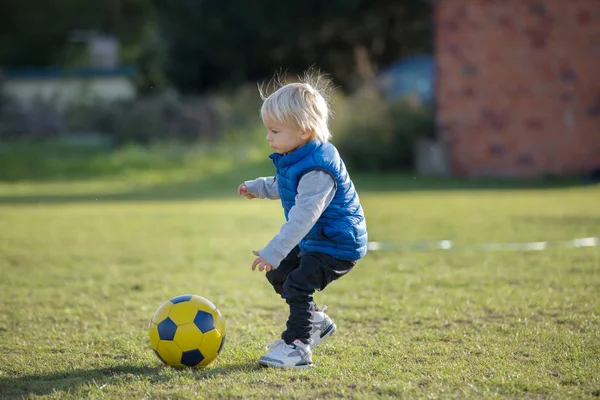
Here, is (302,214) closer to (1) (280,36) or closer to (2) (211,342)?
(2) (211,342)

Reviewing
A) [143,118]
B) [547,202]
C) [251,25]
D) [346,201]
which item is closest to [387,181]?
[547,202]

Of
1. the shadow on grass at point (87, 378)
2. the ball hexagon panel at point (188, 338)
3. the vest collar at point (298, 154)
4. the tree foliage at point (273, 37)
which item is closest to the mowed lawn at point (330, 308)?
the shadow on grass at point (87, 378)

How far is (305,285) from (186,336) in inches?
26.5

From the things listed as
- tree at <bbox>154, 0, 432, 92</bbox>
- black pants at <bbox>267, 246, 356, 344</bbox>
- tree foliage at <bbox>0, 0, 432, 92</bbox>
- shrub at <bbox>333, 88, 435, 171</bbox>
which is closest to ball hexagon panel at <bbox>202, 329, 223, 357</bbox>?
black pants at <bbox>267, 246, 356, 344</bbox>

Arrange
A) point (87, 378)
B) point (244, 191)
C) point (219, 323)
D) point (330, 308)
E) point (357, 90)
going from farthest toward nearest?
point (357, 90) → point (330, 308) → point (244, 191) → point (219, 323) → point (87, 378)

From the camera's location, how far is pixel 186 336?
13.5 ft

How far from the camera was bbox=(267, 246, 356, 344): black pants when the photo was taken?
418 centimetres

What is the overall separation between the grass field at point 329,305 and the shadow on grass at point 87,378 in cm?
1

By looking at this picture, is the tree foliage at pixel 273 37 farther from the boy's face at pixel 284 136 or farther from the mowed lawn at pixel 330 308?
the boy's face at pixel 284 136

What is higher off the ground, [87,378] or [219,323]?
[219,323]

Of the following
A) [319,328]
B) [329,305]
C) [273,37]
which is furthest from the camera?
[273,37]

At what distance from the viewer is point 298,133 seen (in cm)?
425

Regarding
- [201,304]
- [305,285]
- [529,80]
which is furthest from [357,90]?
[305,285]

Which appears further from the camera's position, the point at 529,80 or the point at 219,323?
the point at 529,80
